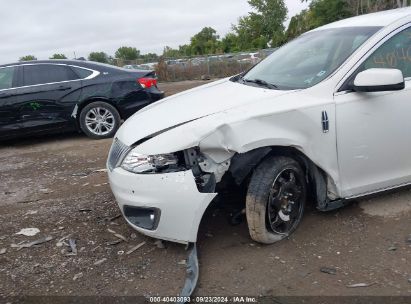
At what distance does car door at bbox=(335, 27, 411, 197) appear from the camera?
3496 millimetres

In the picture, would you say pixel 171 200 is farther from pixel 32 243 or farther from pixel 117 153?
pixel 32 243

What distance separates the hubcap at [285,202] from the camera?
3.45 meters

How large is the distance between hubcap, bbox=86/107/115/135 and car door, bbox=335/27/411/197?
5237mm

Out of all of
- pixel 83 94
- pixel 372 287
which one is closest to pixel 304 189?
pixel 372 287

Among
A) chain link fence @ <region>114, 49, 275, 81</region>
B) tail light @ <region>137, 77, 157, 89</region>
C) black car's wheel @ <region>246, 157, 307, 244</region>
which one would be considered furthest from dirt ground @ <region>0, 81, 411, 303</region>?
chain link fence @ <region>114, 49, 275, 81</region>

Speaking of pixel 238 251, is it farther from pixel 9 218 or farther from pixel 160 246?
pixel 9 218

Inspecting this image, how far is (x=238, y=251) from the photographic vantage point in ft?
11.5

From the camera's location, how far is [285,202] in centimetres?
353

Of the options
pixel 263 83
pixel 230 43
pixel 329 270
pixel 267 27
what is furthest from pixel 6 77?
pixel 230 43

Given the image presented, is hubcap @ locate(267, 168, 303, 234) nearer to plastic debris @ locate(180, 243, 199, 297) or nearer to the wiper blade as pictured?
plastic debris @ locate(180, 243, 199, 297)

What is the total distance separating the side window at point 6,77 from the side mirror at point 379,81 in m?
6.34

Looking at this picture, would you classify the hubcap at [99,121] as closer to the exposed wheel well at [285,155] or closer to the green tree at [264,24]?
the exposed wheel well at [285,155]

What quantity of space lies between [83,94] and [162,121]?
15.5ft

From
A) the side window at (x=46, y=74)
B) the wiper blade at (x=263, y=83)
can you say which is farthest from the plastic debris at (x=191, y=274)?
the side window at (x=46, y=74)
